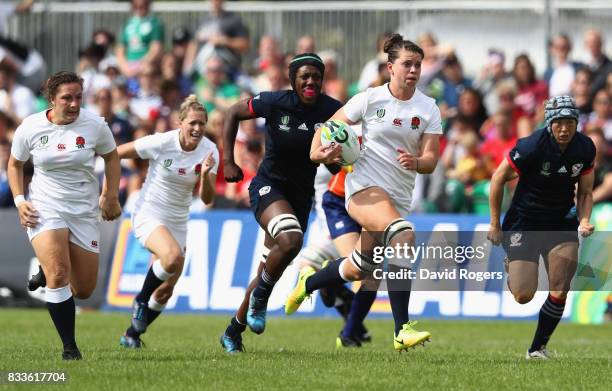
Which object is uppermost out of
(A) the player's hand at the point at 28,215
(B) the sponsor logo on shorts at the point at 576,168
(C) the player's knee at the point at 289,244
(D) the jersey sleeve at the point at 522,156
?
(D) the jersey sleeve at the point at 522,156

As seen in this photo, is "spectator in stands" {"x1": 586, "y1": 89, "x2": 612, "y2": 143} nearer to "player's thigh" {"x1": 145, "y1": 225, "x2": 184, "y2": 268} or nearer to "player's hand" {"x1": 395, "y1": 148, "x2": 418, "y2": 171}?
"player's thigh" {"x1": 145, "y1": 225, "x2": 184, "y2": 268}

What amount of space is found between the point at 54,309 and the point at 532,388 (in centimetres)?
Answer: 411

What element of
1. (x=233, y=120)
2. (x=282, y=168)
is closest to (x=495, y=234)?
(x=282, y=168)

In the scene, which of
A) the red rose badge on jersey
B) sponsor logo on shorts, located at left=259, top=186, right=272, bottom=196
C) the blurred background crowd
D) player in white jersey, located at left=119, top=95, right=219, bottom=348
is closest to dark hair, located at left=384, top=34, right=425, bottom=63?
sponsor logo on shorts, located at left=259, top=186, right=272, bottom=196

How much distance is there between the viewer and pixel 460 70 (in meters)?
21.6

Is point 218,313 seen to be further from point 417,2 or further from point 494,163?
point 417,2

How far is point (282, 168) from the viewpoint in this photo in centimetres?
1182

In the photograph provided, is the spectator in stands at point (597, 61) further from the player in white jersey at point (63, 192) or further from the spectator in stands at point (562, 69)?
the player in white jersey at point (63, 192)

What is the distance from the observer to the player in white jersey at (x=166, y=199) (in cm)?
1286

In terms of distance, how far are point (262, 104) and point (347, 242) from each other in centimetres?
190

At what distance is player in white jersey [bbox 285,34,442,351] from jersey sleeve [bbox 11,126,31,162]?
8.20 ft

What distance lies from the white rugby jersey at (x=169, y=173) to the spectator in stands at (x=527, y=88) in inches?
346

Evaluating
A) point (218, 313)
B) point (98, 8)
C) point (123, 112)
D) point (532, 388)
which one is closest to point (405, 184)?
point (532, 388)

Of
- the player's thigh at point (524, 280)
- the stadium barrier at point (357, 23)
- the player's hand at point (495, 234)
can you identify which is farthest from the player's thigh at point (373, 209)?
the stadium barrier at point (357, 23)
